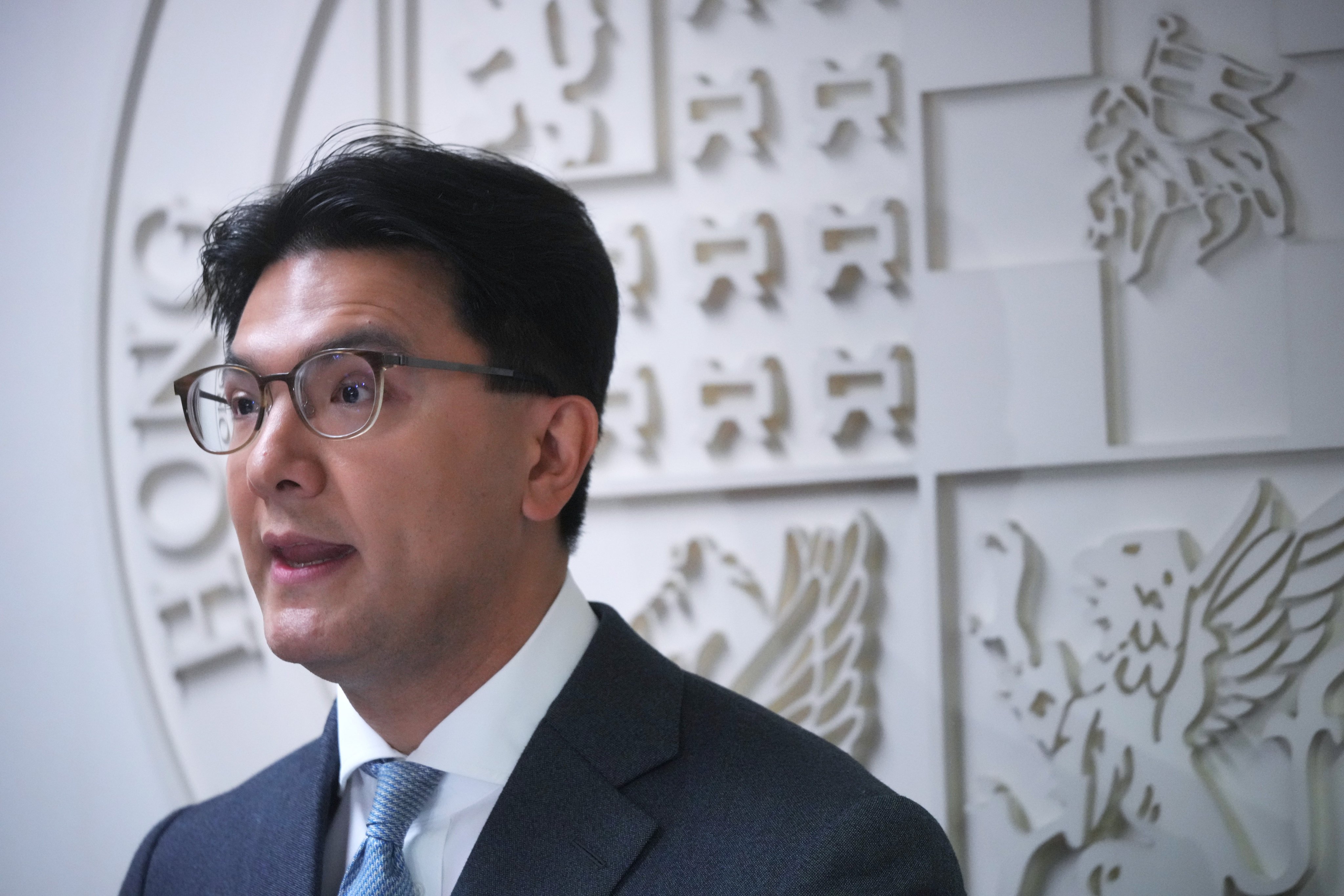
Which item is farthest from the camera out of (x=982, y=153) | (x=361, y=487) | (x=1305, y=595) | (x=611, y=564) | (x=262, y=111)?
(x=262, y=111)

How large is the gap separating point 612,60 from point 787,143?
304mm

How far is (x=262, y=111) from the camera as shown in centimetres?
199

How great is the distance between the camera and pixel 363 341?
1.21m

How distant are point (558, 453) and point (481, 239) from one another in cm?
24

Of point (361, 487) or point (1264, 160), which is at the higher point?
point (1264, 160)

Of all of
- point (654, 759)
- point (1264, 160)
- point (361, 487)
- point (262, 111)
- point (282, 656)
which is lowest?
point (654, 759)

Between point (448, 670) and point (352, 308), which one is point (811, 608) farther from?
point (352, 308)

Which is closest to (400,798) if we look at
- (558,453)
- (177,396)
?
(558,453)

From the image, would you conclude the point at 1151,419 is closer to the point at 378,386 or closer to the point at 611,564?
the point at 611,564

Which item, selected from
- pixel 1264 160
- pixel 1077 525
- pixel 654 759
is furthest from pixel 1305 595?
pixel 654 759

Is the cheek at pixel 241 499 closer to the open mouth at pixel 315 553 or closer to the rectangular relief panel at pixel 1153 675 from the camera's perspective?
the open mouth at pixel 315 553

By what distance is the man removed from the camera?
1.13 metres

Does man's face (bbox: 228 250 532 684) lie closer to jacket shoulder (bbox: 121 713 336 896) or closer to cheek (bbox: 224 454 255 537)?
cheek (bbox: 224 454 255 537)

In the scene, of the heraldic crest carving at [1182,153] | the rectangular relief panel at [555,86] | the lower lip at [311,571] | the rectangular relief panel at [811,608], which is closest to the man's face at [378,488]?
the lower lip at [311,571]
